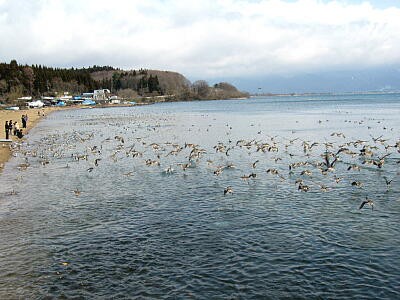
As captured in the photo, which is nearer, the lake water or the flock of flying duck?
the lake water

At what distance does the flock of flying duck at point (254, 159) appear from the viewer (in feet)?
90.5

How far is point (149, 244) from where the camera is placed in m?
16.7

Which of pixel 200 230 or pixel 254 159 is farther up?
pixel 254 159

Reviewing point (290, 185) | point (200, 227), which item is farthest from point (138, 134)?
point (200, 227)

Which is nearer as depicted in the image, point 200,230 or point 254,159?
point 200,230

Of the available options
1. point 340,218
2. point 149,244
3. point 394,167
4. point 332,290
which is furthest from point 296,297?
point 394,167

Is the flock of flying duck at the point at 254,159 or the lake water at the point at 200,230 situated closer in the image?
the lake water at the point at 200,230

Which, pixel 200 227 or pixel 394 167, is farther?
pixel 394 167

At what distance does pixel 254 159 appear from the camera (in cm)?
3594

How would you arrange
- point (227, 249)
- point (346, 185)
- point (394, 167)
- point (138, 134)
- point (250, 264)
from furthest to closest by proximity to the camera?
point (138, 134), point (394, 167), point (346, 185), point (227, 249), point (250, 264)

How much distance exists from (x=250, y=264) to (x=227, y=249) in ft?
5.11

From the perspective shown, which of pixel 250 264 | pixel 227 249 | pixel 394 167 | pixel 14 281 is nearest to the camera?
pixel 14 281

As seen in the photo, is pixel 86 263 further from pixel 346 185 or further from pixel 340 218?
pixel 346 185

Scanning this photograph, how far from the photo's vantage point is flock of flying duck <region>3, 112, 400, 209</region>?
27594mm
